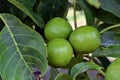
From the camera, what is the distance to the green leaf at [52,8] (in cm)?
119

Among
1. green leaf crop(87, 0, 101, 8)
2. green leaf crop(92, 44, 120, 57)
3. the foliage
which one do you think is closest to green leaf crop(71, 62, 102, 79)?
the foliage

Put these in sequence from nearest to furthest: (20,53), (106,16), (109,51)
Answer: (20,53) → (109,51) → (106,16)

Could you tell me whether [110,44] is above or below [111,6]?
below

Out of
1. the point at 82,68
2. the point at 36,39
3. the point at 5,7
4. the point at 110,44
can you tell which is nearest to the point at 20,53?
the point at 36,39

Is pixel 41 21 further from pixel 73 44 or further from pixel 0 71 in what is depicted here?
pixel 0 71

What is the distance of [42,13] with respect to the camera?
1.19m

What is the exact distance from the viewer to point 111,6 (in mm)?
1191

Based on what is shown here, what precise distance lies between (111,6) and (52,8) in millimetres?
203

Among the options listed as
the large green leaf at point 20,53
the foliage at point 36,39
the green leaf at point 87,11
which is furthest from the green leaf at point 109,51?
the large green leaf at point 20,53

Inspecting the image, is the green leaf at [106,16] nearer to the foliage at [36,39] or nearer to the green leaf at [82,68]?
the foliage at [36,39]

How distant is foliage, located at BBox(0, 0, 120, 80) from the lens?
0.91 meters

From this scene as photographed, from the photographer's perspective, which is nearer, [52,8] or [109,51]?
[109,51]

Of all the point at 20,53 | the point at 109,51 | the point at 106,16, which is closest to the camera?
the point at 20,53

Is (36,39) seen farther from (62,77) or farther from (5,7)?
(5,7)
